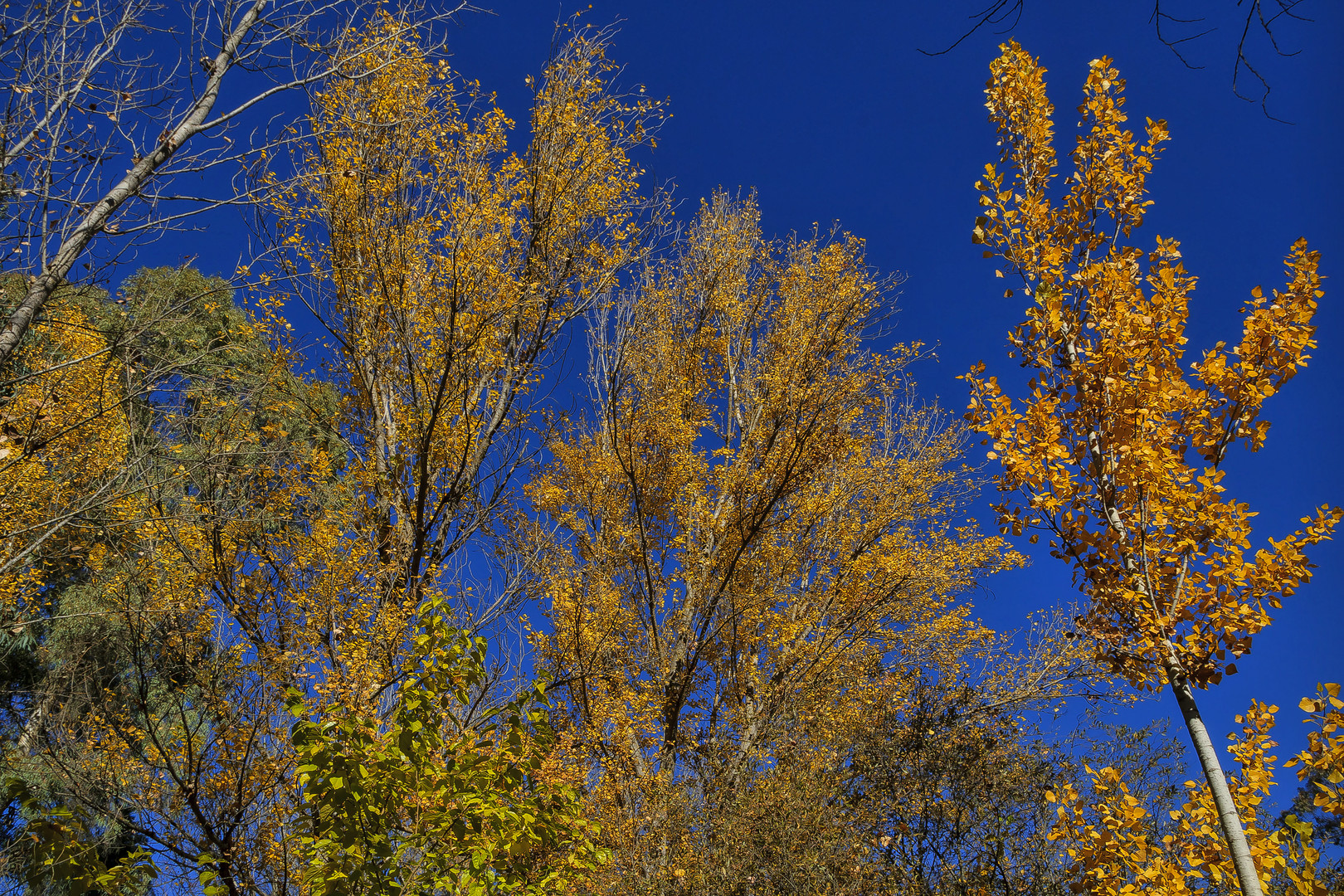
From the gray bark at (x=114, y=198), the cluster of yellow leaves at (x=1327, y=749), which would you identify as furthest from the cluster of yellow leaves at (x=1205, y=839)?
the gray bark at (x=114, y=198)

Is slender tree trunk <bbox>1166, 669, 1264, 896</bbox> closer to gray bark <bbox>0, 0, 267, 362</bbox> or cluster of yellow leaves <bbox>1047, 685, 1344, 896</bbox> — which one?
cluster of yellow leaves <bbox>1047, 685, 1344, 896</bbox>

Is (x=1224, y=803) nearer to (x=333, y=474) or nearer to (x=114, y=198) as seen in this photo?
(x=114, y=198)

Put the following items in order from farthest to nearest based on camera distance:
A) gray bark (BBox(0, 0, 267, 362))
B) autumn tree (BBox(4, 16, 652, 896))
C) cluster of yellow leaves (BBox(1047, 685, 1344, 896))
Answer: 1. autumn tree (BBox(4, 16, 652, 896))
2. cluster of yellow leaves (BBox(1047, 685, 1344, 896))
3. gray bark (BBox(0, 0, 267, 362))

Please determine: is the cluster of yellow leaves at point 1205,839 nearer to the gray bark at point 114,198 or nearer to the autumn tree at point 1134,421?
the autumn tree at point 1134,421

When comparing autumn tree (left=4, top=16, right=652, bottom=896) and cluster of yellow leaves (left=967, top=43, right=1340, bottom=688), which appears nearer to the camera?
cluster of yellow leaves (left=967, top=43, right=1340, bottom=688)

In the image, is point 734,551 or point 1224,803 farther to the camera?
point 734,551

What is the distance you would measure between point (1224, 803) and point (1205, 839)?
1.43 meters

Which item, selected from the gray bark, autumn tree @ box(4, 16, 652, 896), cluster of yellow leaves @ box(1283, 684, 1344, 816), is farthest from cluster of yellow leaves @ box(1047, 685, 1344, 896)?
the gray bark

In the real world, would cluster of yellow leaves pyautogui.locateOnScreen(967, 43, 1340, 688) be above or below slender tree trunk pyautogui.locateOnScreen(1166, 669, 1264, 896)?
above

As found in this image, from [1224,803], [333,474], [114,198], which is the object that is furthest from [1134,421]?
[333,474]

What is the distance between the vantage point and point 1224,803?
2.49 m

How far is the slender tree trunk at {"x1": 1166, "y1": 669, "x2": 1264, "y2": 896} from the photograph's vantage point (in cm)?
243

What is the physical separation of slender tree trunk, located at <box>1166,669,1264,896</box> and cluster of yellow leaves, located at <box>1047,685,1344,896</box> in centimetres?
32

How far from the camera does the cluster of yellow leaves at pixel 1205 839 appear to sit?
2.75m
